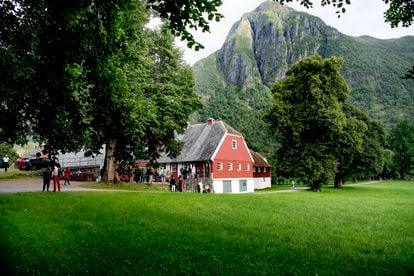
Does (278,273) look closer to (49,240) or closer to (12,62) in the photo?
(49,240)

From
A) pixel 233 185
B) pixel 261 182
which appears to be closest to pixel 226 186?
pixel 233 185

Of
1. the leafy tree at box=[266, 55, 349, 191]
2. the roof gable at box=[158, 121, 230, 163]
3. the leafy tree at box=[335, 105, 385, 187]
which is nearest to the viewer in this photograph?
the leafy tree at box=[266, 55, 349, 191]

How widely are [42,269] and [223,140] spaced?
44.0 metres

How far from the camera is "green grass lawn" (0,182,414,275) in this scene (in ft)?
30.7

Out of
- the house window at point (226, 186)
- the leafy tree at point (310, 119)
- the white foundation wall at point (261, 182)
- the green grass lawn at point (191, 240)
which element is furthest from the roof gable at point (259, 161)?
the green grass lawn at point (191, 240)

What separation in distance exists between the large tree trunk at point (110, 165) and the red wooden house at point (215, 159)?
14133mm

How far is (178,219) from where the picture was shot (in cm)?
1620

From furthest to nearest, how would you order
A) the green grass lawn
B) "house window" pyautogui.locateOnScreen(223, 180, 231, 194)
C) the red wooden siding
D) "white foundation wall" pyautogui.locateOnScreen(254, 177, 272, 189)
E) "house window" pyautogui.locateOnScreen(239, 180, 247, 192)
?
"white foundation wall" pyautogui.locateOnScreen(254, 177, 272, 189) → "house window" pyautogui.locateOnScreen(239, 180, 247, 192) → "house window" pyautogui.locateOnScreen(223, 180, 231, 194) → the red wooden siding → the green grass lawn

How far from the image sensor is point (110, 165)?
1378 inches

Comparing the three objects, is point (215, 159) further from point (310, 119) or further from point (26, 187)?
point (26, 187)

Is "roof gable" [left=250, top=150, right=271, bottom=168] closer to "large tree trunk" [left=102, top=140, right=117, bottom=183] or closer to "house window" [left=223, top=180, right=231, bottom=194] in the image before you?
"house window" [left=223, top=180, right=231, bottom=194]

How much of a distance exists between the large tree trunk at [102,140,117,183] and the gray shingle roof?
16.1 meters

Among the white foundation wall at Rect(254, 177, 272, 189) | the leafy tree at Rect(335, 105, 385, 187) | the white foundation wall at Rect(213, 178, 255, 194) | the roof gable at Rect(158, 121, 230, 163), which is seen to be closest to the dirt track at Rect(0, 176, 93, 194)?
the roof gable at Rect(158, 121, 230, 163)

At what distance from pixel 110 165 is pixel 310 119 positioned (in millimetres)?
23994
